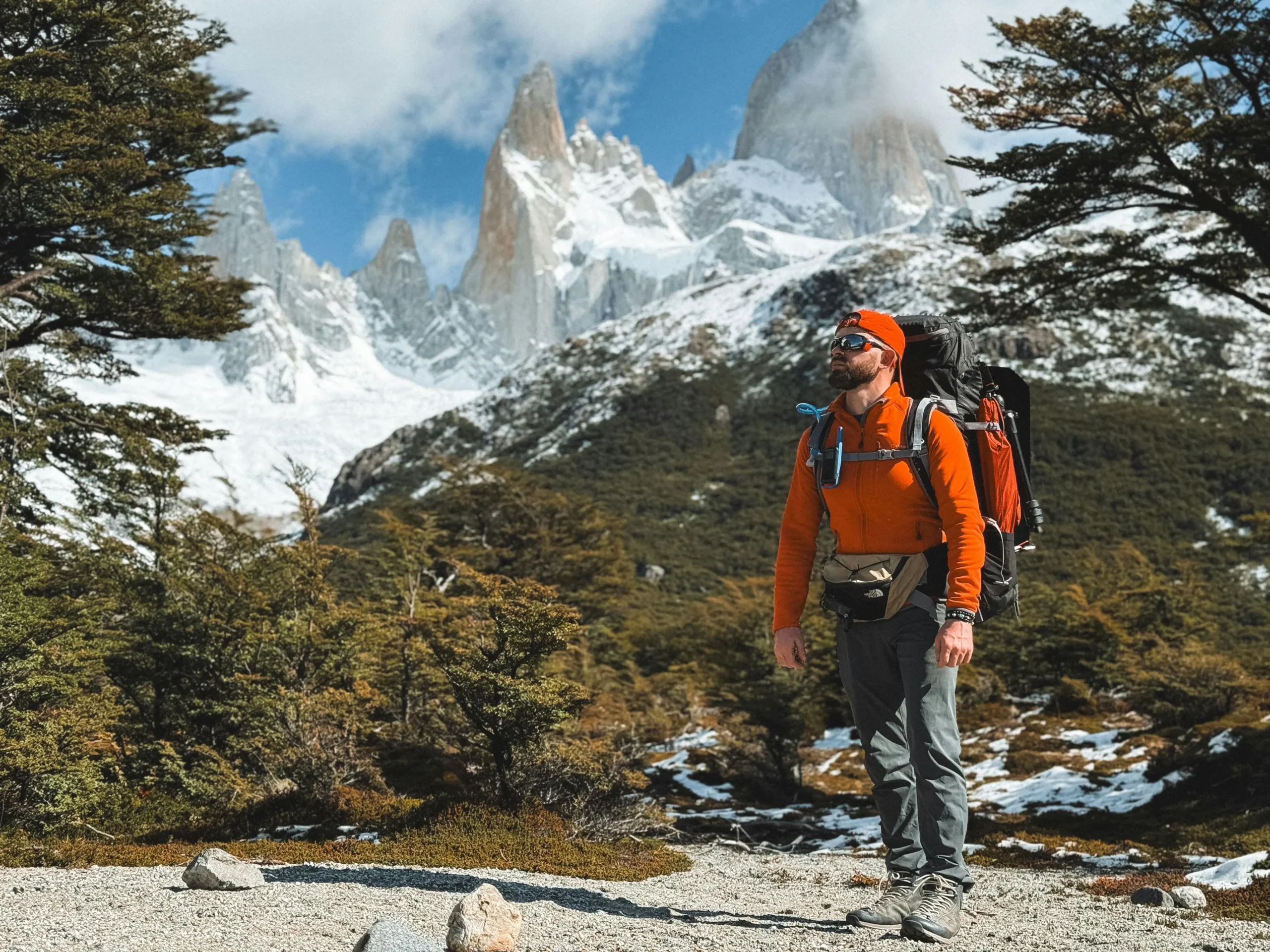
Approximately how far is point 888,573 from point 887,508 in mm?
263

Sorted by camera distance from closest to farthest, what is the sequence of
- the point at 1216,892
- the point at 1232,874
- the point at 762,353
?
the point at 1216,892 → the point at 1232,874 → the point at 762,353

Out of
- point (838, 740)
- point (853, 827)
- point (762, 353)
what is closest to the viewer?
point (853, 827)

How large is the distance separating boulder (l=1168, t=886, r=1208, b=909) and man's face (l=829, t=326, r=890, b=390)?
3463mm

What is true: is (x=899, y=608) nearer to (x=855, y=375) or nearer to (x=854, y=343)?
(x=855, y=375)

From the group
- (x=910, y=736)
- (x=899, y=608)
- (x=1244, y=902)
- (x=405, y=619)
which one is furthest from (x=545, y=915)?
(x=405, y=619)

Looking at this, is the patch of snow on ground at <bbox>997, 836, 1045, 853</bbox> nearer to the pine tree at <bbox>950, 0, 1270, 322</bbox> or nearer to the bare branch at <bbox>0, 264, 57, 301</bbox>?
the pine tree at <bbox>950, 0, 1270, 322</bbox>

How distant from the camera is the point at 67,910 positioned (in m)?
4.08

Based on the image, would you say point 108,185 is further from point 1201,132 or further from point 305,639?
point 1201,132

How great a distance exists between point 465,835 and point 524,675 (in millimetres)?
1375

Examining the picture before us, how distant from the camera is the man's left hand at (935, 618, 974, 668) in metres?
3.37

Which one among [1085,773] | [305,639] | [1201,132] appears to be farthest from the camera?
[1085,773]

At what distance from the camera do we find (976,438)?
12.5 feet

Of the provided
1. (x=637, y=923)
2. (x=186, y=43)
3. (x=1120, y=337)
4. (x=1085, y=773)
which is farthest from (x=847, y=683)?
(x=1120, y=337)

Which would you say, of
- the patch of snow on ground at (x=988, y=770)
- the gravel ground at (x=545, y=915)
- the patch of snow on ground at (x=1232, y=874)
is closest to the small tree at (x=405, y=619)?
the gravel ground at (x=545, y=915)
